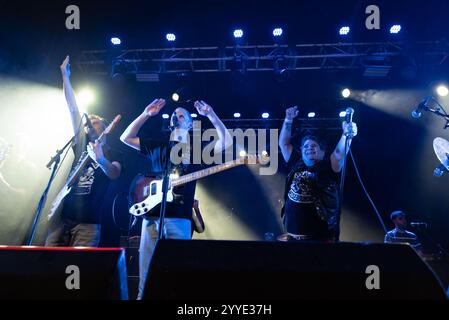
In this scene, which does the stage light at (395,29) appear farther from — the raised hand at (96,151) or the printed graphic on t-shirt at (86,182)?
the printed graphic on t-shirt at (86,182)

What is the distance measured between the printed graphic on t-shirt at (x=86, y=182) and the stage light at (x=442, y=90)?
258 inches

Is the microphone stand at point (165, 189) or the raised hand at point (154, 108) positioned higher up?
the raised hand at point (154, 108)

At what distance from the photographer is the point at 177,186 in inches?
131

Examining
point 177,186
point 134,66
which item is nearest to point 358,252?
point 177,186

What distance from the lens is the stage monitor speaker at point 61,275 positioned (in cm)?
128

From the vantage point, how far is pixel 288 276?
126 cm

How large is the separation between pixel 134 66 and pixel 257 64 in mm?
2468

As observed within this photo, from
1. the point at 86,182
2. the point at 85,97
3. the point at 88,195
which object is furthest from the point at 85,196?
the point at 85,97

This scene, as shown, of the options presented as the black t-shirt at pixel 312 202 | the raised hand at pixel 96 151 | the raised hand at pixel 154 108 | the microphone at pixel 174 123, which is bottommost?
the black t-shirt at pixel 312 202

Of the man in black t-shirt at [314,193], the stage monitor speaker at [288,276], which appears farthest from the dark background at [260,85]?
the stage monitor speaker at [288,276]

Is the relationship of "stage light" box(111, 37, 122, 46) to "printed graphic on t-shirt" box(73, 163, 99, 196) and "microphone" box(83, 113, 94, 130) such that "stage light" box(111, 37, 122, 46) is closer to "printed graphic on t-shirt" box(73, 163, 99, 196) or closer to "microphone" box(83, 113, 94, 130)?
"microphone" box(83, 113, 94, 130)

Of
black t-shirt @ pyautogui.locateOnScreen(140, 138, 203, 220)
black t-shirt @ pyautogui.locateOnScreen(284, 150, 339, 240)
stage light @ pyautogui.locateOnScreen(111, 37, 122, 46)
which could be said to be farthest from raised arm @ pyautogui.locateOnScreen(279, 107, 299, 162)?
stage light @ pyautogui.locateOnScreen(111, 37, 122, 46)
